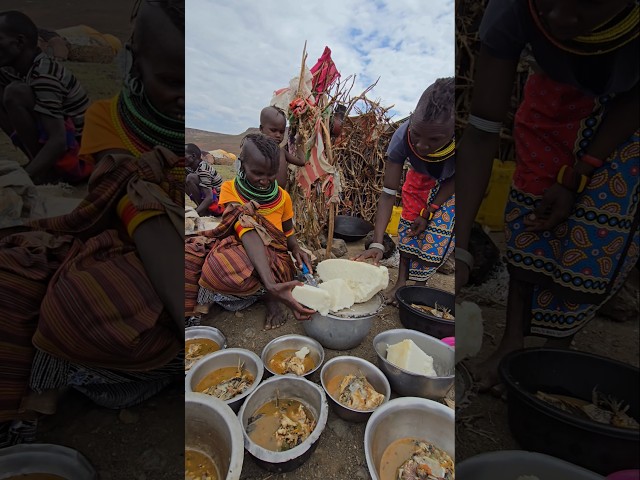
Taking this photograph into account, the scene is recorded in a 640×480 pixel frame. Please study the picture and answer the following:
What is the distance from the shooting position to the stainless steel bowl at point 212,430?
82cm

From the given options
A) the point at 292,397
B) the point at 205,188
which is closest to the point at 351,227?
the point at 205,188

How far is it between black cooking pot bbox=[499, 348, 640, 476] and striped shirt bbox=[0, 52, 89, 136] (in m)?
0.90

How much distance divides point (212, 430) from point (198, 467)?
10 centimetres

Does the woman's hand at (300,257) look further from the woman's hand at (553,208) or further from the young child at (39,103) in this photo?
the woman's hand at (553,208)

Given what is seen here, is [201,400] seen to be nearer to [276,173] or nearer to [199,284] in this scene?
[199,284]

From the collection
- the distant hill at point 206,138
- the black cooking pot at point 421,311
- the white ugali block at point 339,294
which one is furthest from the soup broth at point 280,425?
the distant hill at point 206,138

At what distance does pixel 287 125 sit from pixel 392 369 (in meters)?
1.00

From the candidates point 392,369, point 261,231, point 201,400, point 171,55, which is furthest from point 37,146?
point 392,369

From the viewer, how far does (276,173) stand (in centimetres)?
147

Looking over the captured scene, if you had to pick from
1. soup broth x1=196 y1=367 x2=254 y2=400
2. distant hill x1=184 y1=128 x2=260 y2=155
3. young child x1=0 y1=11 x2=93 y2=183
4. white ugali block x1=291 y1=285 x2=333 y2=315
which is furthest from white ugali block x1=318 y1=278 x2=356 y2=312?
young child x1=0 y1=11 x2=93 y2=183

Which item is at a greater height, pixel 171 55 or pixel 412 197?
pixel 171 55

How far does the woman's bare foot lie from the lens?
3.98 ft

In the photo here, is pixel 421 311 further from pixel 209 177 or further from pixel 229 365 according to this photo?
pixel 209 177

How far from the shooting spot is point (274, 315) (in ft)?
4.18
